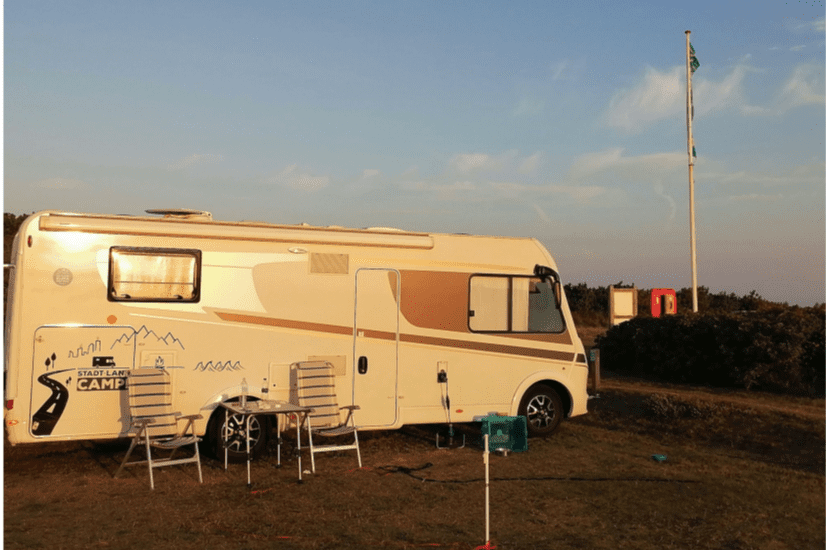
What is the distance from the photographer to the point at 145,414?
8.07 metres

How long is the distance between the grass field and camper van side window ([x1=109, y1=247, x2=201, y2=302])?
79.8 inches

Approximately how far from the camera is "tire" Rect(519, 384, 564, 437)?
33.2ft

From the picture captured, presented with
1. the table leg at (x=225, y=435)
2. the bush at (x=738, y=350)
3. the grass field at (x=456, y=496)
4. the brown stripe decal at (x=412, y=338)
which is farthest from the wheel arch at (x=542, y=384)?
the bush at (x=738, y=350)

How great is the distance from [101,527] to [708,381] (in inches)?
491

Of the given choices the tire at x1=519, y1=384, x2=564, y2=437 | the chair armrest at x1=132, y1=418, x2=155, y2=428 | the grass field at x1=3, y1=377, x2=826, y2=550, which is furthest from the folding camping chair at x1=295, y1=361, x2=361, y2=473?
the tire at x1=519, y1=384, x2=564, y2=437

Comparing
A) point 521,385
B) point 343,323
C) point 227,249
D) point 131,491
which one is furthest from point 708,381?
point 131,491

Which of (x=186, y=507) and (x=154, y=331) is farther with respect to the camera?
(x=154, y=331)

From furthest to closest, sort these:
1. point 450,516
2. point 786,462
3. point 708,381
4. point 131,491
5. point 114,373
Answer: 1. point 708,381
2. point 786,462
3. point 114,373
4. point 131,491
5. point 450,516

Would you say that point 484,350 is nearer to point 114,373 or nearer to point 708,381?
point 114,373

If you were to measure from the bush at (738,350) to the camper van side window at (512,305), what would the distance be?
6.12m

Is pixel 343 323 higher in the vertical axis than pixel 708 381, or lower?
higher

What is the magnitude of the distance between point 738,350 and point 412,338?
830 centimetres

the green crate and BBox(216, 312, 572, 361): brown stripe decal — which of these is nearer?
BBox(216, 312, 572, 361): brown stripe decal

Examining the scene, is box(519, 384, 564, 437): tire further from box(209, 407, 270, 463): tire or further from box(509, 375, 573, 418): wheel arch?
box(209, 407, 270, 463): tire
